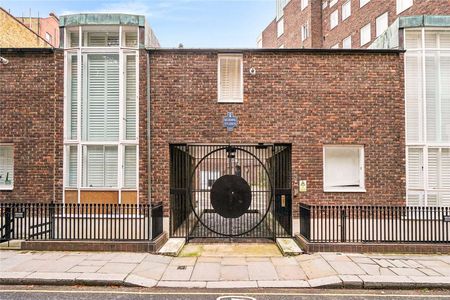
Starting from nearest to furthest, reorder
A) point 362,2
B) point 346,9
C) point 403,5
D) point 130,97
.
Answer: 1. point 130,97
2. point 403,5
3. point 362,2
4. point 346,9

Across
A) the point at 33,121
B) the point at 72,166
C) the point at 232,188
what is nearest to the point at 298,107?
the point at 232,188

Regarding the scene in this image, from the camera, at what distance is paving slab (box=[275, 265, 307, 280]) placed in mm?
7137

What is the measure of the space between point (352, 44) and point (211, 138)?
23.8 meters

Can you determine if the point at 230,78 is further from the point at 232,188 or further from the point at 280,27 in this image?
the point at 280,27

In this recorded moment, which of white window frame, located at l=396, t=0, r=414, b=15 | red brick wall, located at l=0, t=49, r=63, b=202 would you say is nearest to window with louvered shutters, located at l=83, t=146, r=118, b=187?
red brick wall, located at l=0, t=49, r=63, b=202

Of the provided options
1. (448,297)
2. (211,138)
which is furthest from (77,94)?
(448,297)

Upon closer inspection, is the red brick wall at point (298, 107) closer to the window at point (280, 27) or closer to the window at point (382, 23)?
the window at point (382, 23)

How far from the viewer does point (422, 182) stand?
11.3 meters

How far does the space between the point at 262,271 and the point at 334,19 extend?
30651 mm

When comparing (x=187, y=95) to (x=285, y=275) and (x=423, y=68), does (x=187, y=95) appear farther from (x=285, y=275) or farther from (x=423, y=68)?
(x=423, y=68)

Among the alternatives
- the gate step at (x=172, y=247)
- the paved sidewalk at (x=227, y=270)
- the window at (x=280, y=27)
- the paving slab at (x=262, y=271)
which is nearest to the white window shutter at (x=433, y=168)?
the paved sidewalk at (x=227, y=270)

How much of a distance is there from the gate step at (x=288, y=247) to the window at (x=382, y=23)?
21726mm

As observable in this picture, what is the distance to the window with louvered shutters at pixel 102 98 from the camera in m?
11.5

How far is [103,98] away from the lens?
11.6m
